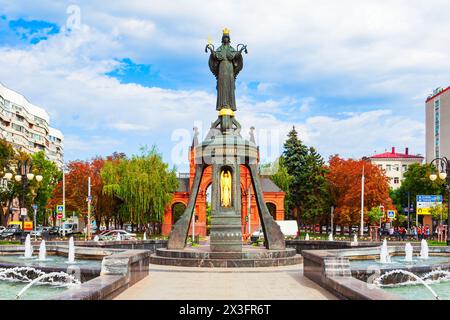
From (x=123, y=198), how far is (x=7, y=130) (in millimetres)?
35362

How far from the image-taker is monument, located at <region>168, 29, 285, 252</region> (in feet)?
65.4

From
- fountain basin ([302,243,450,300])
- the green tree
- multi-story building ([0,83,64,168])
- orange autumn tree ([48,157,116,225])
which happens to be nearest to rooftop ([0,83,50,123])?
multi-story building ([0,83,64,168])

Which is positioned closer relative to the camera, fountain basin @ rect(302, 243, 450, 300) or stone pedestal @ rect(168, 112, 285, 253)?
fountain basin @ rect(302, 243, 450, 300)

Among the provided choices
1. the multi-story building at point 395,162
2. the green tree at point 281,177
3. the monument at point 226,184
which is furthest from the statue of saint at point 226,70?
the multi-story building at point 395,162

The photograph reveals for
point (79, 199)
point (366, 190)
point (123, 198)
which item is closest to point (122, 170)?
point (123, 198)

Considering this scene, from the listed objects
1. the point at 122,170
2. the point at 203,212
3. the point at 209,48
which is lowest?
the point at 203,212

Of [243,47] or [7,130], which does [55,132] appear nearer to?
[7,130]

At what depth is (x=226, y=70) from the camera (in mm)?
21031

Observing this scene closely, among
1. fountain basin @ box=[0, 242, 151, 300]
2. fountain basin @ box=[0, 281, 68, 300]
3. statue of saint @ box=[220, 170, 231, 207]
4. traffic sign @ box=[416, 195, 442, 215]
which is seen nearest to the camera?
fountain basin @ box=[0, 242, 151, 300]

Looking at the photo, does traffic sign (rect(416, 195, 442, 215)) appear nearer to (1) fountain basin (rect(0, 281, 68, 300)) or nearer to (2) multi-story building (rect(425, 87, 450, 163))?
(2) multi-story building (rect(425, 87, 450, 163))

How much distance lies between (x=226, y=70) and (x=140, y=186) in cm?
2986

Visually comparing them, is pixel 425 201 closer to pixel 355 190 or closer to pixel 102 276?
pixel 355 190
